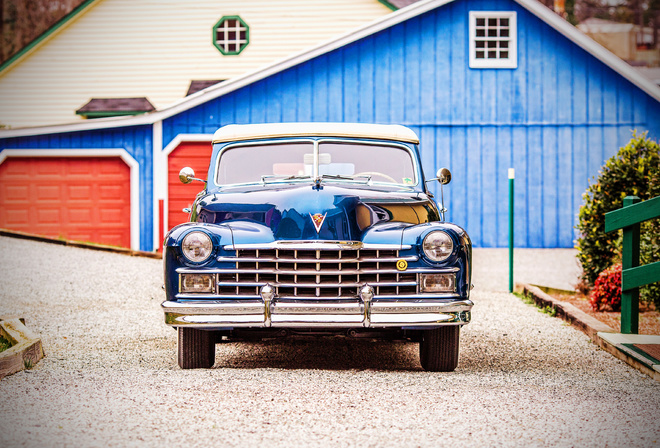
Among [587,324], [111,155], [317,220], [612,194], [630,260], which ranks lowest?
[587,324]

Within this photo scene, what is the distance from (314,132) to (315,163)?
0.29 metres

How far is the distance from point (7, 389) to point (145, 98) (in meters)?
17.5

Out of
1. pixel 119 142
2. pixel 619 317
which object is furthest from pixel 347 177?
pixel 119 142

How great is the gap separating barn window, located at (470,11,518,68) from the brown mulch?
792 cm

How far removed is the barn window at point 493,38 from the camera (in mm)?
16297

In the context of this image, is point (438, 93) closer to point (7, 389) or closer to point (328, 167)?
point (328, 167)

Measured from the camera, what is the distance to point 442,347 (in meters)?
5.58

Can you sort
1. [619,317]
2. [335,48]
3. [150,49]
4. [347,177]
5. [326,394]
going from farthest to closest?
[150,49], [335,48], [619,317], [347,177], [326,394]

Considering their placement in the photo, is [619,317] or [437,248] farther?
[619,317]

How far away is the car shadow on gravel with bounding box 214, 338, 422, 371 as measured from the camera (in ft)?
19.8

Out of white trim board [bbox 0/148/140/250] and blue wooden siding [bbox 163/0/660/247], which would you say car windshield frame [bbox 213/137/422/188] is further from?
white trim board [bbox 0/148/140/250]

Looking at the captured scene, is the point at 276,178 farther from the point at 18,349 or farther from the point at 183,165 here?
the point at 183,165

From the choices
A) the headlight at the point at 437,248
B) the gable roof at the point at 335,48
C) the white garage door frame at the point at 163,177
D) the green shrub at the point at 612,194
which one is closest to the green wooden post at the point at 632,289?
the headlight at the point at 437,248

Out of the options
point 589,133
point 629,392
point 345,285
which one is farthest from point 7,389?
point 589,133
